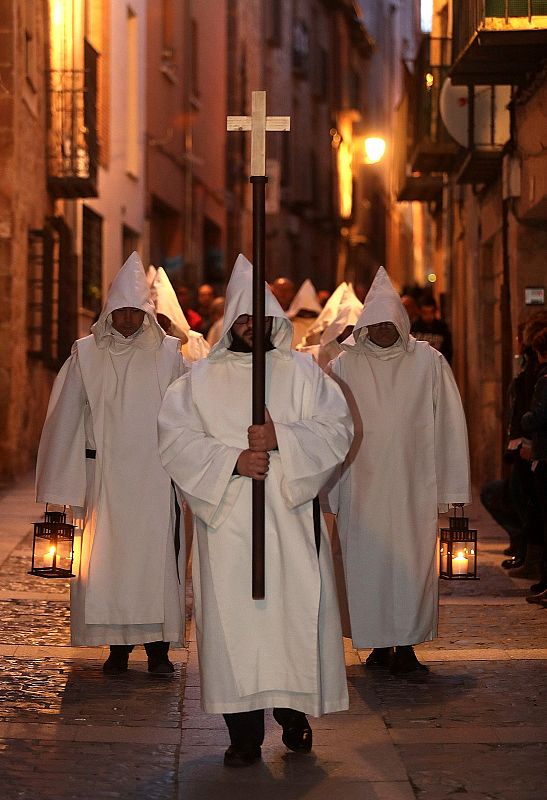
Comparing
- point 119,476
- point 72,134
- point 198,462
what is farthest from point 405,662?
point 72,134

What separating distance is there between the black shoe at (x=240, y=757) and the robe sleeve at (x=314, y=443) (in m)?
0.94

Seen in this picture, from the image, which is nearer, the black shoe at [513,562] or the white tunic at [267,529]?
the white tunic at [267,529]

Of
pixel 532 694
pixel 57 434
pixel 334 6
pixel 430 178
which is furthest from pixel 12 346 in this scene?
pixel 334 6

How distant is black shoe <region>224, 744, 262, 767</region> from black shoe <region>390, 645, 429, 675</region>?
2035mm

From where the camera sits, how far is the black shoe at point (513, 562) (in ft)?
38.7

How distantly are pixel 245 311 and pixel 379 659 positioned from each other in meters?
2.75

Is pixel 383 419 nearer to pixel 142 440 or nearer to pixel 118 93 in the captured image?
pixel 142 440

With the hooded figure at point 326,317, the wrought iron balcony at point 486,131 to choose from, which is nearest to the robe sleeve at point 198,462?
the hooded figure at point 326,317

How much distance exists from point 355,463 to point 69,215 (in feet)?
45.3

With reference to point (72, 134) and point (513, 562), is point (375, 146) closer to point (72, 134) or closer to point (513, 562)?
point (72, 134)

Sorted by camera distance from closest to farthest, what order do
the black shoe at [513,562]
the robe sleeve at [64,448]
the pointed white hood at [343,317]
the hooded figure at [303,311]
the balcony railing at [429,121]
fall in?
the robe sleeve at [64,448] → the black shoe at [513,562] → the pointed white hood at [343,317] → the hooded figure at [303,311] → the balcony railing at [429,121]

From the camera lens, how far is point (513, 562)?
11914mm

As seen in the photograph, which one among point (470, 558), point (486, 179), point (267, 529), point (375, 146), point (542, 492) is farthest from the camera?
point (375, 146)

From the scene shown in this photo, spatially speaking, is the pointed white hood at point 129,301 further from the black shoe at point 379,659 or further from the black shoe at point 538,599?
the black shoe at point 538,599
